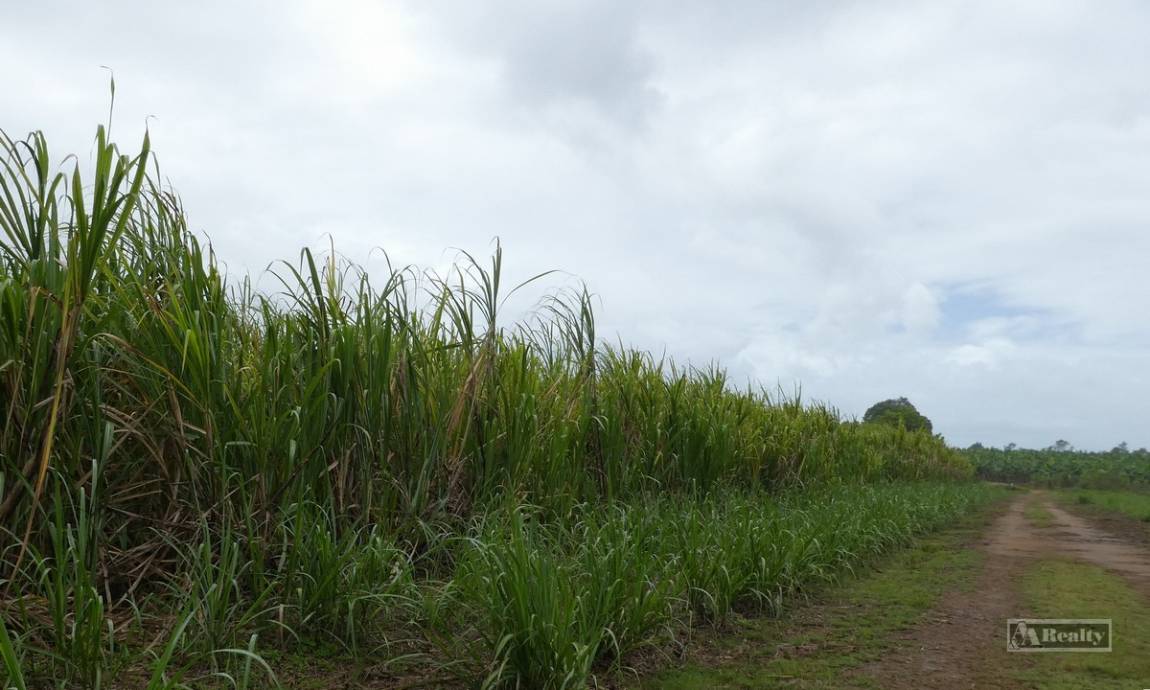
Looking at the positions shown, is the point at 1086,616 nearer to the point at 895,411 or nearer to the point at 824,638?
the point at 824,638

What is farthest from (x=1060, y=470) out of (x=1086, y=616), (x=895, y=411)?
(x=1086, y=616)

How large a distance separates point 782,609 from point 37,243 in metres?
4.09

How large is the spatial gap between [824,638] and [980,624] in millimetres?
1188

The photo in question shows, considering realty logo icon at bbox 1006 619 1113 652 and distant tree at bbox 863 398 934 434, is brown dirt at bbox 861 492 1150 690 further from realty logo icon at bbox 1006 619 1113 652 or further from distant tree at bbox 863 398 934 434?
distant tree at bbox 863 398 934 434

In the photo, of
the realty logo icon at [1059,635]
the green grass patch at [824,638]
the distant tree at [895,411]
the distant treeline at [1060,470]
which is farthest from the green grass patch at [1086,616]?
the distant tree at [895,411]

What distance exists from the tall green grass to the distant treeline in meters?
33.6

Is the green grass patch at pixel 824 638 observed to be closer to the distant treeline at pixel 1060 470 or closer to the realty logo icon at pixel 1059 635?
the realty logo icon at pixel 1059 635

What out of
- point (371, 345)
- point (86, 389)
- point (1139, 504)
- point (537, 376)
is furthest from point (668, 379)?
point (1139, 504)

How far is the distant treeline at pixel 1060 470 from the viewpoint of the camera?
33.3 m

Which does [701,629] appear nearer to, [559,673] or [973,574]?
[559,673]

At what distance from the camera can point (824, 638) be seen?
4.22 m

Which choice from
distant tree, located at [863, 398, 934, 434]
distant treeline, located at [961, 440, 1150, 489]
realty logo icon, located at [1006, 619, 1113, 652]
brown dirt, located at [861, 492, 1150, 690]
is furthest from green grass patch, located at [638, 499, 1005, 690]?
distant tree, located at [863, 398, 934, 434]

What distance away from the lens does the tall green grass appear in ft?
8.61

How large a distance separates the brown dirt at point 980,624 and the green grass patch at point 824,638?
0.37ft
